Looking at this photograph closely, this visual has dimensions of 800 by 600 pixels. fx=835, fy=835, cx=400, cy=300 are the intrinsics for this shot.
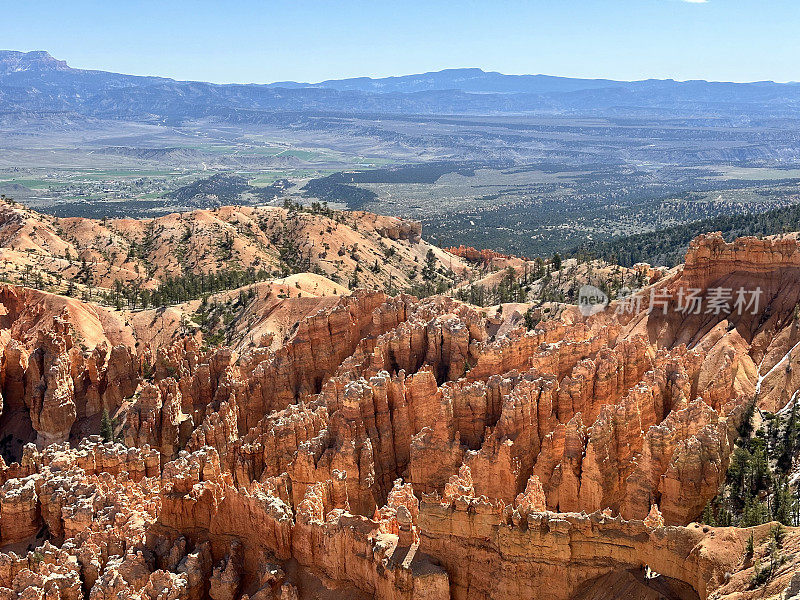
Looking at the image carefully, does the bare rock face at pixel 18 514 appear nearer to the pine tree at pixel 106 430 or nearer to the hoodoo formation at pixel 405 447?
the hoodoo formation at pixel 405 447

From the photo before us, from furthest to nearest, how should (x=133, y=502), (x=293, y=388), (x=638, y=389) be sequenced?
1. (x=293, y=388)
2. (x=638, y=389)
3. (x=133, y=502)

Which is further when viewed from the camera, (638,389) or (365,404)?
(365,404)

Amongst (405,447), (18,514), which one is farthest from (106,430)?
(405,447)

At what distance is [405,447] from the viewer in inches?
1805

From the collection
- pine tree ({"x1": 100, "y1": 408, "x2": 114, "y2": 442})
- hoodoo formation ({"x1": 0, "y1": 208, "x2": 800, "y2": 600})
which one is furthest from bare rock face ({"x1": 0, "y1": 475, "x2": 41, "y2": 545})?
pine tree ({"x1": 100, "y1": 408, "x2": 114, "y2": 442})

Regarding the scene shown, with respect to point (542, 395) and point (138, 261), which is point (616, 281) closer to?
point (542, 395)

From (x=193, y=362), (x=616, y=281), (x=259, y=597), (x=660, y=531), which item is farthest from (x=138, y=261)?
(x=660, y=531)

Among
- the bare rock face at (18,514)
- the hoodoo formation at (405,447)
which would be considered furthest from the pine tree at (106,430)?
the bare rock face at (18,514)

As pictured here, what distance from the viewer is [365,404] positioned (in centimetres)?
4488

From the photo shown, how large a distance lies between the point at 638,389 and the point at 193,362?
118 feet

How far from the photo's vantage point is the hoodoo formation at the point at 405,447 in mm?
27031

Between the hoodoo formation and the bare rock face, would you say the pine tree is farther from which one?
the bare rock face

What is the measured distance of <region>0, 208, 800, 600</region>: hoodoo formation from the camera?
Result: 2703 cm

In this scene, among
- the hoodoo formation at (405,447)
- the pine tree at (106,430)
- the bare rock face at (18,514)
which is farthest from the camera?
the pine tree at (106,430)
